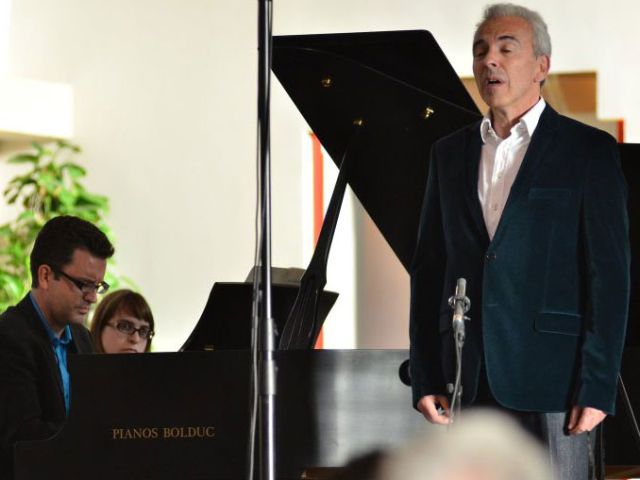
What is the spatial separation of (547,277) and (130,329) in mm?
2325

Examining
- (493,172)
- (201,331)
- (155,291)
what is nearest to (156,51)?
(155,291)

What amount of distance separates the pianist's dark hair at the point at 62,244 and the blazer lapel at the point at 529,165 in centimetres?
155

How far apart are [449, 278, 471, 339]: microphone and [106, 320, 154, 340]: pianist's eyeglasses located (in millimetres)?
2225

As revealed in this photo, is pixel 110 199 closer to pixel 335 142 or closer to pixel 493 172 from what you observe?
pixel 335 142

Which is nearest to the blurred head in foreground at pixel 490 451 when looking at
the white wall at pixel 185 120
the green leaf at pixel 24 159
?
the white wall at pixel 185 120

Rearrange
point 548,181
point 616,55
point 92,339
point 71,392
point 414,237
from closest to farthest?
point 548,181, point 71,392, point 414,237, point 92,339, point 616,55

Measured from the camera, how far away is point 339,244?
607 centimetres

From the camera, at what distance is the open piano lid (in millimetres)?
3156

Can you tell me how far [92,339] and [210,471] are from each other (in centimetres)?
133

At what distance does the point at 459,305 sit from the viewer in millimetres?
2066

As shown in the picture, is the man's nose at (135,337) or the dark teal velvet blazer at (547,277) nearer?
the dark teal velvet blazer at (547,277)

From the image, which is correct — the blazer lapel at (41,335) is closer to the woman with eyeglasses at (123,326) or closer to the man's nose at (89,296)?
the man's nose at (89,296)

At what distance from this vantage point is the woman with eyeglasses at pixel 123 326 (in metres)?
4.14

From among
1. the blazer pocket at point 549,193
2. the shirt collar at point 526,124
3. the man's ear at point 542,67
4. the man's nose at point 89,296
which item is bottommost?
the man's nose at point 89,296
